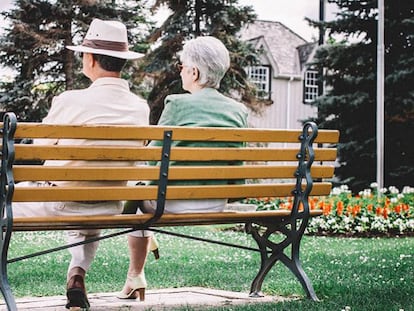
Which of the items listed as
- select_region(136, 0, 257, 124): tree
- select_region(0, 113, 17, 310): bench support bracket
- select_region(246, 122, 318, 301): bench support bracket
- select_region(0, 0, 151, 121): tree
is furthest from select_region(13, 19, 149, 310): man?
select_region(0, 0, 151, 121): tree

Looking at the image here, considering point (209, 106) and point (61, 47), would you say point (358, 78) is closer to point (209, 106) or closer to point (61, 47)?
point (61, 47)

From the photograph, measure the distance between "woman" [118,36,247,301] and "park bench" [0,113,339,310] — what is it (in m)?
0.15

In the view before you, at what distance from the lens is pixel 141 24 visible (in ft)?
88.4

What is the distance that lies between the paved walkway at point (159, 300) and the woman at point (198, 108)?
166mm

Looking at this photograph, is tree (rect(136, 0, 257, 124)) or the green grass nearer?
the green grass

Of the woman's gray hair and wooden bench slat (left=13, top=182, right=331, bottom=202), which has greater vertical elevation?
the woman's gray hair

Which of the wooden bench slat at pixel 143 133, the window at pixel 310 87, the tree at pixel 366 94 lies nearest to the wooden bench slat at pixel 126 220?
the wooden bench slat at pixel 143 133

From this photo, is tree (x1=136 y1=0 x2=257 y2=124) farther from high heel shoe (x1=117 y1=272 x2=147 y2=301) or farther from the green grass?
high heel shoe (x1=117 y1=272 x2=147 y2=301)

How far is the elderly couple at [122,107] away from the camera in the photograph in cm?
496

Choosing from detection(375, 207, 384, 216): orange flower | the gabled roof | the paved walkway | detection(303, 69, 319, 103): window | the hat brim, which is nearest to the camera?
the paved walkway

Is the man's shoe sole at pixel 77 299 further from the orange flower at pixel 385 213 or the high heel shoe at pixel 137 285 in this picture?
the orange flower at pixel 385 213

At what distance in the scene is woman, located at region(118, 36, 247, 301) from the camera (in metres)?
5.19

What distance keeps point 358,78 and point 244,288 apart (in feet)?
52.8

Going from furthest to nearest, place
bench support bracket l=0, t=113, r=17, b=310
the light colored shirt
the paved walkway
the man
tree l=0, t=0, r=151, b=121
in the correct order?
tree l=0, t=0, r=151, b=121 < the paved walkway < the light colored shirt < the man < bench support bracket l=0, t=113, r=17, b=310
